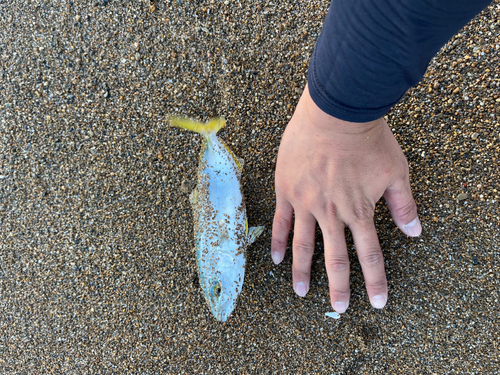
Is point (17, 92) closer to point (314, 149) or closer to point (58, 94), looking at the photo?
point (58, 94)

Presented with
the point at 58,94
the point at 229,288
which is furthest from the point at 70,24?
the point at 229,288

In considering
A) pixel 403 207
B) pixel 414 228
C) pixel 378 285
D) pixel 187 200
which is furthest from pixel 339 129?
pixel 187 200

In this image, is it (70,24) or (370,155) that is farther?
(70,24)

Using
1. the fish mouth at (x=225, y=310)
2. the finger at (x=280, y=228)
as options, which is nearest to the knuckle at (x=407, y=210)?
the finger at (x=280, y=228)

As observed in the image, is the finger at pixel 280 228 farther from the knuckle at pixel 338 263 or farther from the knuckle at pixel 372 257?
the knuckle at pixel 372 257

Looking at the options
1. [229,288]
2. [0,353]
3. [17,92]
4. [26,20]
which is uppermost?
[26,20]

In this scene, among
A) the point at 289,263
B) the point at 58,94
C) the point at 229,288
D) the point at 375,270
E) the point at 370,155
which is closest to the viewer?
the point at 370,155

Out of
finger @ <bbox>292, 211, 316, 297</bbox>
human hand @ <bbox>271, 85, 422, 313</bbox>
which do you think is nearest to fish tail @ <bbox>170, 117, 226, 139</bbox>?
human hand @ <bbox>271, 85, 422, 313</bbox>
